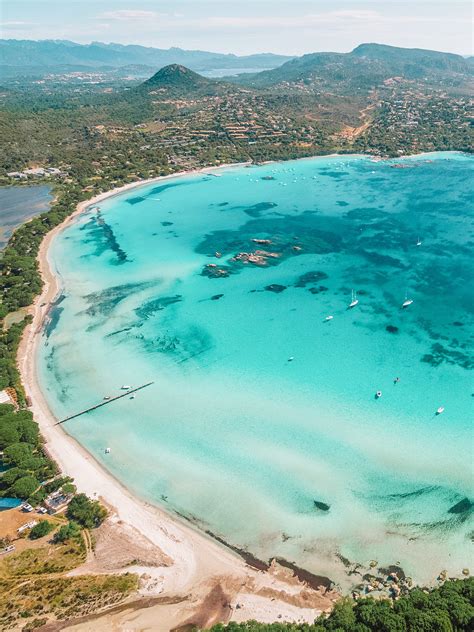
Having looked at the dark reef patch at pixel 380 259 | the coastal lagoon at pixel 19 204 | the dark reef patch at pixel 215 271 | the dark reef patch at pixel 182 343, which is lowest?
the dark reef patch at pixel 182 343

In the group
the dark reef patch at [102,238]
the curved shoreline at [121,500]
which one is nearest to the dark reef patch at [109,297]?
the dark reef patch at [102,238]

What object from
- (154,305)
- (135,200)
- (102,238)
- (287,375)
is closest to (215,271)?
(154,305)

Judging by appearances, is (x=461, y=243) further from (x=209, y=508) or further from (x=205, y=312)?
(x=209, y=508)

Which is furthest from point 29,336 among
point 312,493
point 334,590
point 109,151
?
point 109,151

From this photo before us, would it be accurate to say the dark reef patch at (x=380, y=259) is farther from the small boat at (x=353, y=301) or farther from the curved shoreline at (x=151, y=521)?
the curved shoreline at (x=151, y=521)

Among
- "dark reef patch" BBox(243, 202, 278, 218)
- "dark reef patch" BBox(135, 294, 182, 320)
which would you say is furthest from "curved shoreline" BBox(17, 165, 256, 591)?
"dark reef patch" BBox(243, 202, 278, 218)

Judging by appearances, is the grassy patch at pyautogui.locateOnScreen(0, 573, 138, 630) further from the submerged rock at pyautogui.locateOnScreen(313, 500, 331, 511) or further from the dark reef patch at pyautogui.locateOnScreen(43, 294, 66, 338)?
the dark reef patch at pyautogui.locateOnScreen(43, 294, 66, 338)

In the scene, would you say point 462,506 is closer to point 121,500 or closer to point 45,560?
point 121,500
